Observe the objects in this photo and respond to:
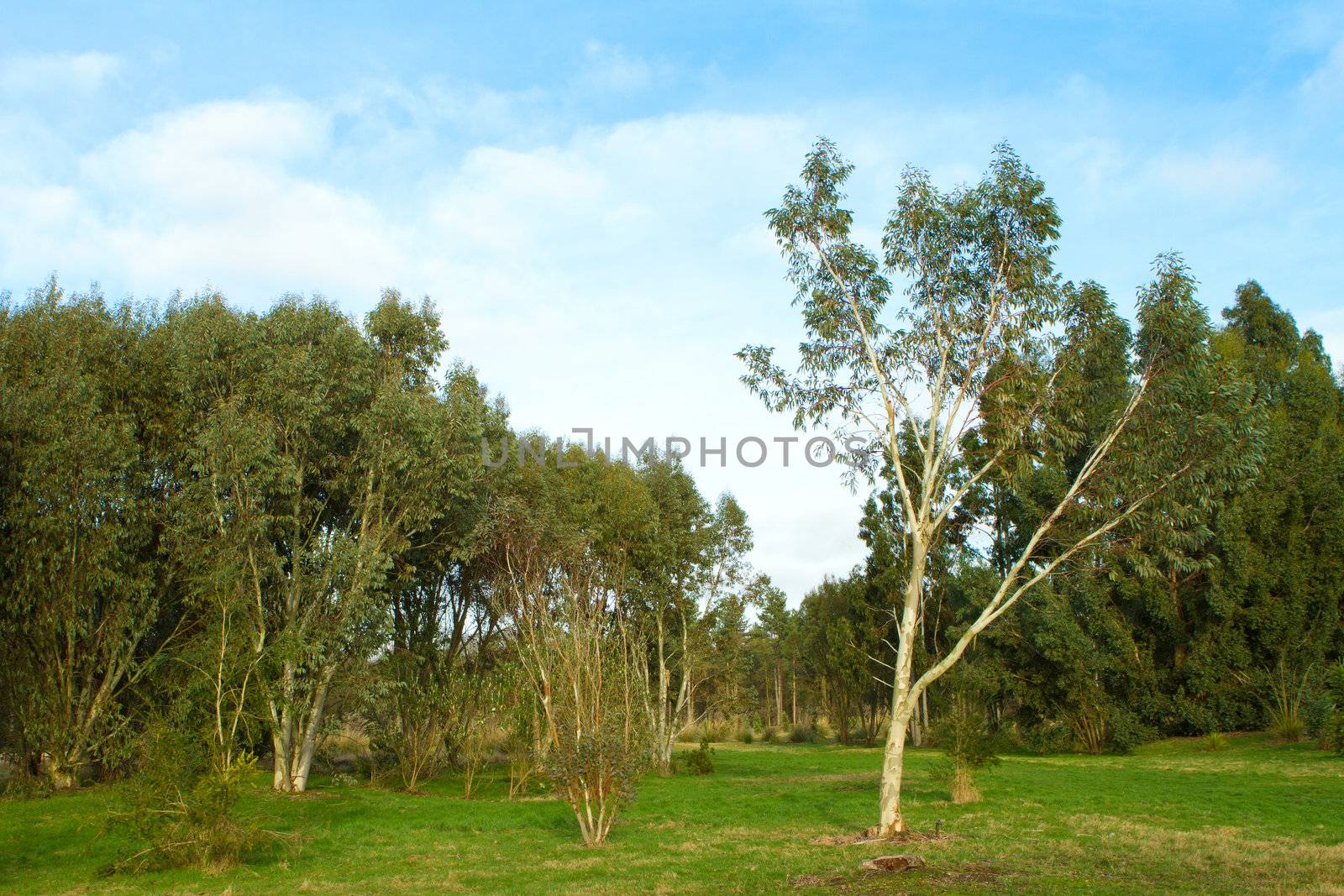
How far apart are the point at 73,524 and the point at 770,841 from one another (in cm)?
1737

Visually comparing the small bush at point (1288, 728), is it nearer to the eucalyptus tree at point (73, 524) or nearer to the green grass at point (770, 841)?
the green grass at point (770, 841)

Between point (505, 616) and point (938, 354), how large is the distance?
49.6 ft

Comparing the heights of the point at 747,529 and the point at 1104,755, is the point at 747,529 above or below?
above

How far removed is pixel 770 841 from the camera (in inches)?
596

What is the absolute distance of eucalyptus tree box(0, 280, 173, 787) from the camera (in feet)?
68.5

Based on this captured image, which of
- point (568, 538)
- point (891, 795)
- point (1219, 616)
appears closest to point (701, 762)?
point (568, 538)

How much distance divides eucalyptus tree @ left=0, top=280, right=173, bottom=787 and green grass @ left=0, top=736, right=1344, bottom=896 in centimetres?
252

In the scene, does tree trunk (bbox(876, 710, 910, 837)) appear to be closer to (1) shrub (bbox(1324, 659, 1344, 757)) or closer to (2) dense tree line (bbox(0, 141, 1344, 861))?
(2) dense tree line (bbox(0, 141, 1344, 861))

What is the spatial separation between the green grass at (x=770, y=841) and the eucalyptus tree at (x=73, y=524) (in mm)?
2519

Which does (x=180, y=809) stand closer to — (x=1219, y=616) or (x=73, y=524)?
(x=73, y=524)

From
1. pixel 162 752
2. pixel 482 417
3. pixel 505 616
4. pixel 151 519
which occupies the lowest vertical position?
pixel 162 752

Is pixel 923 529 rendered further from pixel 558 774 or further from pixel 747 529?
pixel 747 529

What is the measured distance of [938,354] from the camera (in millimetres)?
17203

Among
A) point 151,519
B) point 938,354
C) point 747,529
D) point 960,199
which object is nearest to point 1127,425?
point 938,354
